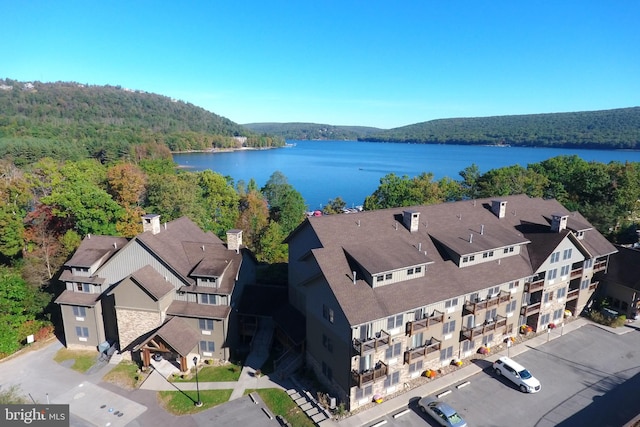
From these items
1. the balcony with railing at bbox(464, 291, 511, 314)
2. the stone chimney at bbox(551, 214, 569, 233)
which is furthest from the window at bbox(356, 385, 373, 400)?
the stone chimney at bbox(551, 214, 569, 233)

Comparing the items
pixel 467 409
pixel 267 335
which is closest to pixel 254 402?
pixel 267 335

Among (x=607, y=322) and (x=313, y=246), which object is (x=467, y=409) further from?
(x=607, y=322)

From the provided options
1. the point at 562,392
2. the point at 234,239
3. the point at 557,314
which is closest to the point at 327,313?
the point at 234,239

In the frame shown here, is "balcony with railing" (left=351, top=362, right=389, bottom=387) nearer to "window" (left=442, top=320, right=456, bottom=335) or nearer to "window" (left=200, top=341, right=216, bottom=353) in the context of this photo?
"window" (left=442, top=320, right=456, bottom=335)

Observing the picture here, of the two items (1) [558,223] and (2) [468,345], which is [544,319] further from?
(2) [468,345]

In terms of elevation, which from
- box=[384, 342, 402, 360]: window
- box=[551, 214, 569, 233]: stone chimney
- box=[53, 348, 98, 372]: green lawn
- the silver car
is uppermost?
box=[551, 214, 569, 233]: stone chimney

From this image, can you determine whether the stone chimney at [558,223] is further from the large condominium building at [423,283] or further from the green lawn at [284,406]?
the green lawn at [284,406]
